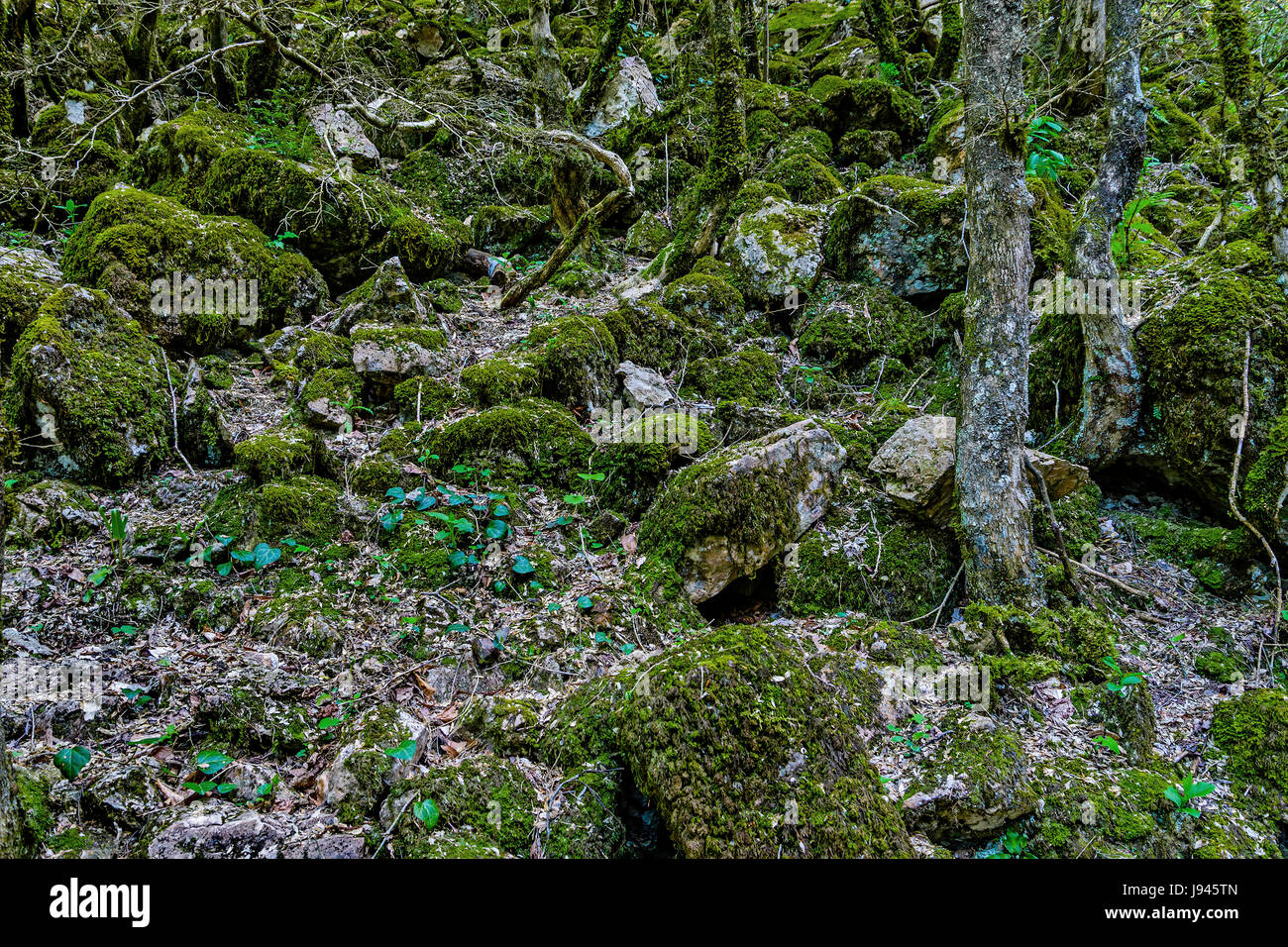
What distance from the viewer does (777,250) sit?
27.1 feet

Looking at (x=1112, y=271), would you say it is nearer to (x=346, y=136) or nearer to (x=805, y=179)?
(x=805, y=179)

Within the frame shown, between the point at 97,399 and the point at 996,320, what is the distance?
284 inches

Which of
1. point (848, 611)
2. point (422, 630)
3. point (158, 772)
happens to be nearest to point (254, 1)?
point (422, 630)

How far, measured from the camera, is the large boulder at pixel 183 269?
677cm

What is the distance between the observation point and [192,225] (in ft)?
24.0

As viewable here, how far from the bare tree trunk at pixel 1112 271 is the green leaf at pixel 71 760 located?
767 centimetres

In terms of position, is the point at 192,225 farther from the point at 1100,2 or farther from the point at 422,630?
the point at 1100,2

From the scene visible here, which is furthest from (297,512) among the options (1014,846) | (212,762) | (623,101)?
(623,101)

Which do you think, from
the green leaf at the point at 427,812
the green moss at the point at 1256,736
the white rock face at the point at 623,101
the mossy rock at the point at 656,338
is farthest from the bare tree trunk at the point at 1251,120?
the green leaf at the point at 427,812

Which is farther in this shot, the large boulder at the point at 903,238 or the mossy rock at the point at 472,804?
the large boulder at the point at 903,238

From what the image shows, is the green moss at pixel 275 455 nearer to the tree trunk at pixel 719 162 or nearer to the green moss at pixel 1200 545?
the tree trunk at pixel 719 162

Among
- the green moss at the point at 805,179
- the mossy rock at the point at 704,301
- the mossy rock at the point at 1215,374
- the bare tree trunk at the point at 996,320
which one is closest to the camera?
the bare tree trunk at the point at 996,320

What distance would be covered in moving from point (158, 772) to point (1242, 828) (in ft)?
19.8

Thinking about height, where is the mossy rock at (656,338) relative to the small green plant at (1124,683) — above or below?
above
